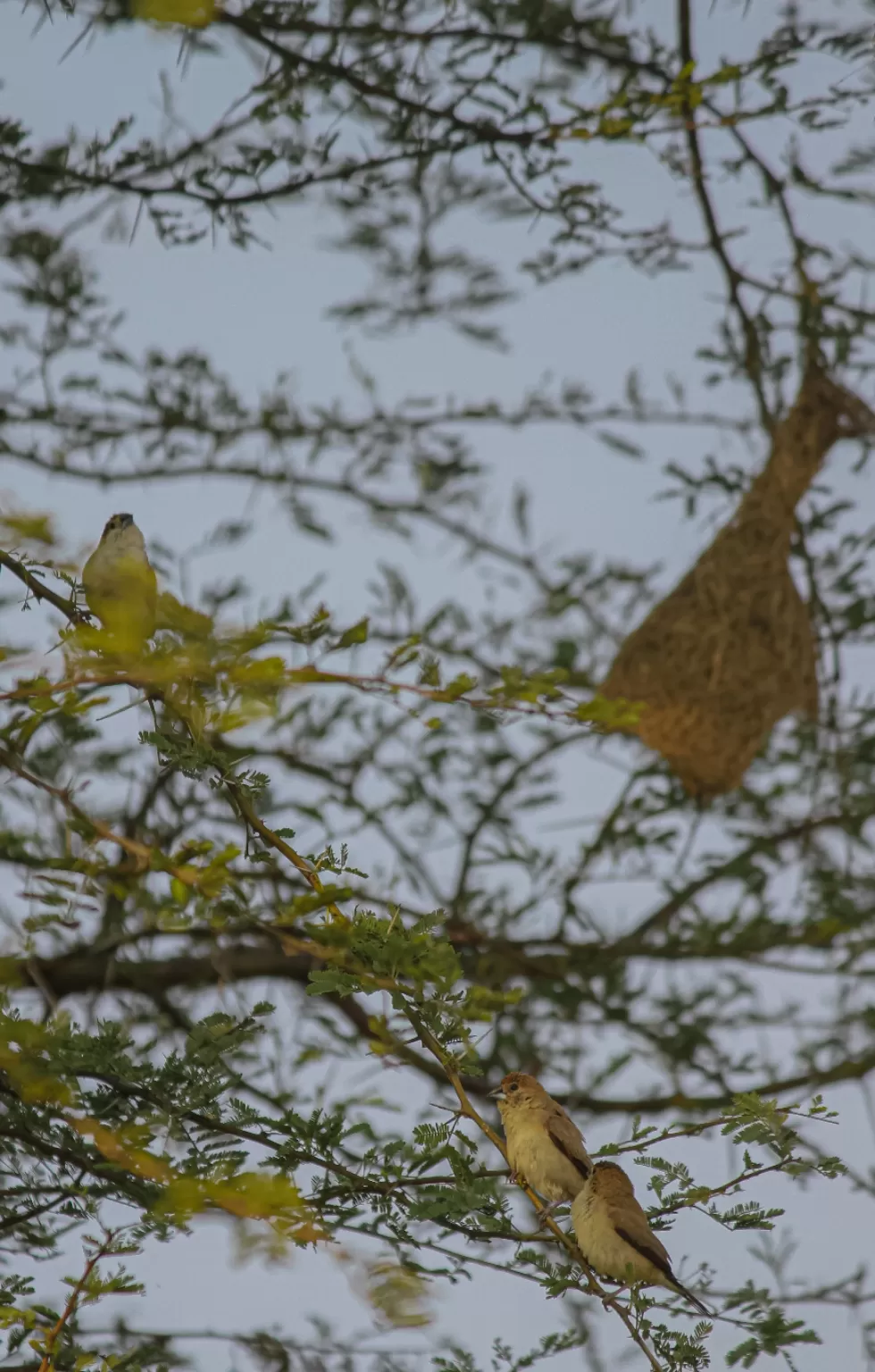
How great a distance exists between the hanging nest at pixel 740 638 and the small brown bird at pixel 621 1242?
2544 mm

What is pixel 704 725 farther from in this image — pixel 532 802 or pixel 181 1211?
pixel 181 1211

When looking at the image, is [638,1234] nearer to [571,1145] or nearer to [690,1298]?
[690,1298]

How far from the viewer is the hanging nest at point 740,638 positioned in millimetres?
4954

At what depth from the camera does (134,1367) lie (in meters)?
2.06

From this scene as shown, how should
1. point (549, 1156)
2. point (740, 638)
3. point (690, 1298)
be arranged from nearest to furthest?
point (690, 1298)
point (549, 1156)
point (740, 638)

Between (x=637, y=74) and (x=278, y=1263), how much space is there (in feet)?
10.3

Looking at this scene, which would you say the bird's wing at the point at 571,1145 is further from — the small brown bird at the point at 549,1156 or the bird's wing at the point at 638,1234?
the bird's wing at the point at 638,1234

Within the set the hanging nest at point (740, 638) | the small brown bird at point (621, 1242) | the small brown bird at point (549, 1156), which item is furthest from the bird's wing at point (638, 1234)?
the hanging nest at point (740, 638)

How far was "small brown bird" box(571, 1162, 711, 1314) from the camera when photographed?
2301mm

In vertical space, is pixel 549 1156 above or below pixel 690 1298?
above

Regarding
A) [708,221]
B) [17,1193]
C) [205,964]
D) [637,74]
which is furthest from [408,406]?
[17,1193]

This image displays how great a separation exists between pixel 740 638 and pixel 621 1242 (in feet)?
9.58

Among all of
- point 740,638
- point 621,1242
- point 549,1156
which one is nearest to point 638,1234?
point 621,1242

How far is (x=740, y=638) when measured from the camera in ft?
16.5
